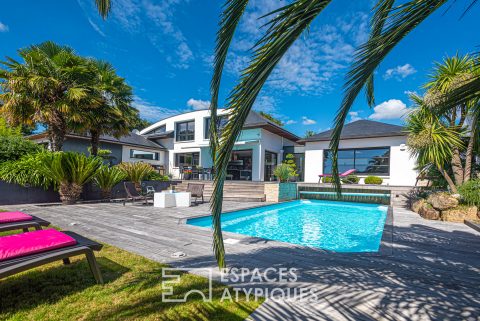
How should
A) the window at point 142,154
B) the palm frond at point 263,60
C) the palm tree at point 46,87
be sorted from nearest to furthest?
the palm frond at point 263,60 < the palm tree at point 46,87 < the window at point 142,154

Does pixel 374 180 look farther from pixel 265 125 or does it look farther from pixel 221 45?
pixel 221 45

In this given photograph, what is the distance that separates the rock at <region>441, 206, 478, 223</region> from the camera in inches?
301

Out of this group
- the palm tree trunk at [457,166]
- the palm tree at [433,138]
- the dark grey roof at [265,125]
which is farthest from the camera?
the dark grey roof at [265,125]

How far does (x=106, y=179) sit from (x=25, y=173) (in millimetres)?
3132

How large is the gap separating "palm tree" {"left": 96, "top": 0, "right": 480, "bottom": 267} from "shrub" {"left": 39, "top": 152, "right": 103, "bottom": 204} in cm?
1073

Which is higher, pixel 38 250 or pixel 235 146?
pixel 235 146

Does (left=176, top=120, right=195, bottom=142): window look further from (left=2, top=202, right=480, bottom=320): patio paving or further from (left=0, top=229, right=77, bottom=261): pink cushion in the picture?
(left=0, top=229, right=77, bottom=261): pink cushion

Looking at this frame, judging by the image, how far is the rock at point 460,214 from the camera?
25.1 ft

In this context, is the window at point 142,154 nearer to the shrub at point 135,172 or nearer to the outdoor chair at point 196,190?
the shrub at point 135,172

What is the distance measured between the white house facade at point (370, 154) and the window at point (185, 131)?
12099 millimetres

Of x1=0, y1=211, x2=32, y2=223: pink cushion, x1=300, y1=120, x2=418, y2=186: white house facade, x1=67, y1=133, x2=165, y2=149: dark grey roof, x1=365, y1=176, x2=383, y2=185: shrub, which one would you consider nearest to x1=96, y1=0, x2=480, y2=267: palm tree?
x1=0, y1=211, x2=32, y2=223: pink cushion

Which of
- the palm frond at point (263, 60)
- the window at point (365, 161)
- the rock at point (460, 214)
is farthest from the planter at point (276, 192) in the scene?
the palm frond at point (263, 60)

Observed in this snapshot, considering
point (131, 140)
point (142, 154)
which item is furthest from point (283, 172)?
point (131, 140)

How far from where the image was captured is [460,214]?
7777 mm
